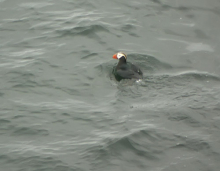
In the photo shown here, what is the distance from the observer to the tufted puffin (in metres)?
10.0

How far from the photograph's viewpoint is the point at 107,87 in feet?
31.6

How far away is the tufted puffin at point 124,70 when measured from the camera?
10.0 m

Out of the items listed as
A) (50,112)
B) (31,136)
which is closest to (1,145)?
(31,136)

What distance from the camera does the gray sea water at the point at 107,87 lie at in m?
7.05

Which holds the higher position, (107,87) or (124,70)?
(124,70)

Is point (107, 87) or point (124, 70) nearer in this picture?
point (107, 87)

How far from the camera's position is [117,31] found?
1248 cm

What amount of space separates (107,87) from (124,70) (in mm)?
937

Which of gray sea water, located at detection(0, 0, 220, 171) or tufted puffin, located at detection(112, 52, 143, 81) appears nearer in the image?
gray sea water, located at detection(0, 0, 220, 171)

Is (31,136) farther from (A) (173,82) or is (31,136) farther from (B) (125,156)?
(A) (173,82)

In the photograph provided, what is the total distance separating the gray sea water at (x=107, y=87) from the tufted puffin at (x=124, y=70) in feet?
0.72

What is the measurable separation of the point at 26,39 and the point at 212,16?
6278 millimetres

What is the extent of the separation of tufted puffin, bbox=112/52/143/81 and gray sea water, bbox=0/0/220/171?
22cm

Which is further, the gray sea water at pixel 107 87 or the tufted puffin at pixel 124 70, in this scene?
the tufted puffin at pixel 124 70
